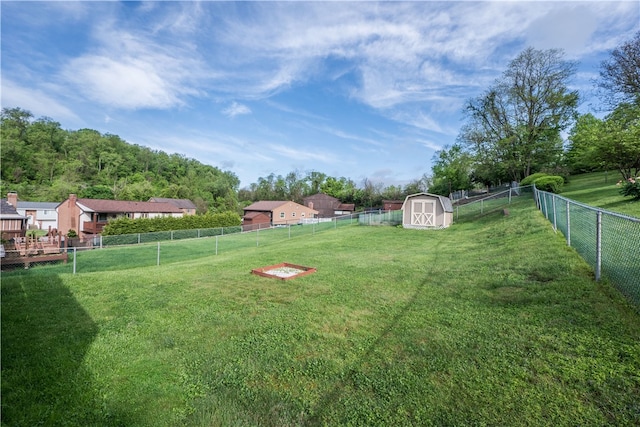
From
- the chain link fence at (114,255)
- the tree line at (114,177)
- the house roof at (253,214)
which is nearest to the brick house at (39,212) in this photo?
the tree line at (114,177)

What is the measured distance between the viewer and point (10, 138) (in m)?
59.8

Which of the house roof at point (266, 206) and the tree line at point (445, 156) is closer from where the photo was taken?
the tree line at point (445, 156)

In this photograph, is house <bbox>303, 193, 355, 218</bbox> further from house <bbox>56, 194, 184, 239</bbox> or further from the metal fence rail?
the metal fence rail

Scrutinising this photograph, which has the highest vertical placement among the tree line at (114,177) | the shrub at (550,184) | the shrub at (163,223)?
the tree line at (114,177)

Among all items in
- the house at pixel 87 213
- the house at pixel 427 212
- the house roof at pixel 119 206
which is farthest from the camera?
the house roof at pixel 119 206

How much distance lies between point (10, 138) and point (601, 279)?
9021 centimetres

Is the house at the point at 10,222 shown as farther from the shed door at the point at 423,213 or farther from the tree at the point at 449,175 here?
the tree at the point at 449,175

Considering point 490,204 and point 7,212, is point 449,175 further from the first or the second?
point 7,212

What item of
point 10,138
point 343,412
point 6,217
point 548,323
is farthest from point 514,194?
point 10,138

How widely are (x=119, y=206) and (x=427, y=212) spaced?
121ft

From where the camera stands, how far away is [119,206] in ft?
120

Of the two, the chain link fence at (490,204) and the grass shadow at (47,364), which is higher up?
the chain link fence at (490,204)

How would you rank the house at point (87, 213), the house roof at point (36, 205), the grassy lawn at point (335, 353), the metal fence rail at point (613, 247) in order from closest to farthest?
the grassy lawn at point (335, 353), the metal fence rail at point (613, 247), the house at point (87, 213), the house roof at point (36, 205)

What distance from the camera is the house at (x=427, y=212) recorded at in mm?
20094
